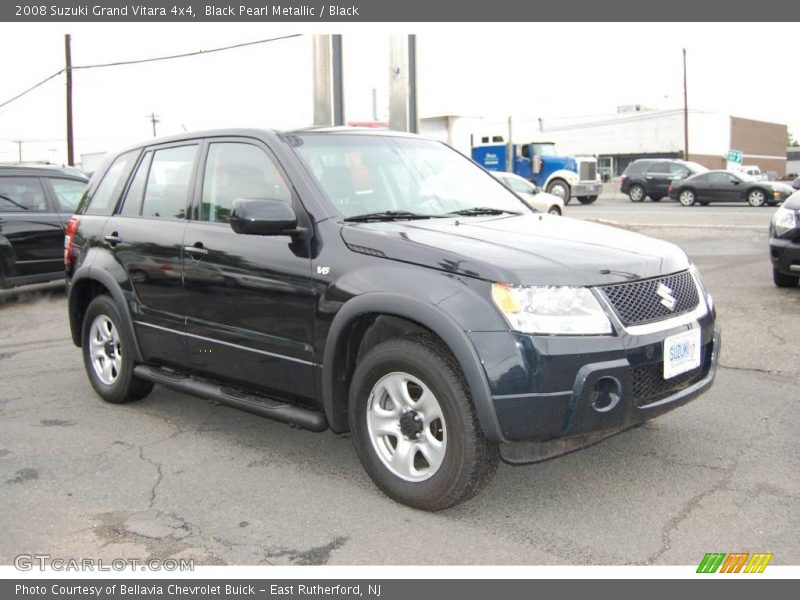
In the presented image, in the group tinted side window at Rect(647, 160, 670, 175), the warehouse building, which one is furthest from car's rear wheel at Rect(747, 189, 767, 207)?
the warehouse building

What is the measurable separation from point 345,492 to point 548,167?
102ft

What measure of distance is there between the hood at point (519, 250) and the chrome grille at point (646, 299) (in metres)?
0.04

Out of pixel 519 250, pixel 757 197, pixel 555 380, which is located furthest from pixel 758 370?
pixel 757 197

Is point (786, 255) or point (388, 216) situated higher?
point (388, 216)

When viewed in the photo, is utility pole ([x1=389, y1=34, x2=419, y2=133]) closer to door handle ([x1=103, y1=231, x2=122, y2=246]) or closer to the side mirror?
door handle ([x1=103, y1=231, x2=122, y2=246])

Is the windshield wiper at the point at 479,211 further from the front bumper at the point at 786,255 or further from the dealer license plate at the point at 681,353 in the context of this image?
the front bumper at the point at 786,255

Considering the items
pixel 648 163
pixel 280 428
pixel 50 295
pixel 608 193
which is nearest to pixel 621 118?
pixel 608 193

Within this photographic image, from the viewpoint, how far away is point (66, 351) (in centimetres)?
762

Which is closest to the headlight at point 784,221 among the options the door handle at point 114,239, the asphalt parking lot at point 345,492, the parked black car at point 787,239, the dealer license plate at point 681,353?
the parked black car at point 787,239

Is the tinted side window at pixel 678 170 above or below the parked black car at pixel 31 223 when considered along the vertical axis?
above

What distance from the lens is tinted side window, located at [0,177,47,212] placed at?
9953 millimetres

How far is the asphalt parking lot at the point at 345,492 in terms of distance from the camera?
3.39m

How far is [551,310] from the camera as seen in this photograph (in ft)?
11.2

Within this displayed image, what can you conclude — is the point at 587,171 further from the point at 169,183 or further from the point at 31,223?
the point at 169,183
